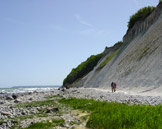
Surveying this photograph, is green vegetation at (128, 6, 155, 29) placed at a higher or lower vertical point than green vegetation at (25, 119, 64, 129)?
higher

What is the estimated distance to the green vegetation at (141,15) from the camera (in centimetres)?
5940

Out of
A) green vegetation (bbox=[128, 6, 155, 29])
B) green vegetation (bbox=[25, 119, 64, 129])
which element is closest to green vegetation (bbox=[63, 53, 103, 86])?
green vegetation (bbox=[128, 6, 155, 29])

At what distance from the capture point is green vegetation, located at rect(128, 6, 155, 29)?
59.4 metres

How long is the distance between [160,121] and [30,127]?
5823mm

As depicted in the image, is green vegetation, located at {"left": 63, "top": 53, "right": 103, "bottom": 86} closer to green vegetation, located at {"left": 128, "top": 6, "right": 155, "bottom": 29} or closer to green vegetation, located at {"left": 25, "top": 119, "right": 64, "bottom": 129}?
green vegetation, located at {"left": 128, "top": 6, "right": 155, "bottom": 29}

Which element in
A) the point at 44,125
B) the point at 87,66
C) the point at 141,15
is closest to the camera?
the point at 44,125

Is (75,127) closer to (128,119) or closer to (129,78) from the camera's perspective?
(128,119)

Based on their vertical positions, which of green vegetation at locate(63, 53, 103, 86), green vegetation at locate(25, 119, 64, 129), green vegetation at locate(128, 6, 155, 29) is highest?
green vegetation at locate(128, 6, 155, 29)

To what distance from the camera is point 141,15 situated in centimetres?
6291

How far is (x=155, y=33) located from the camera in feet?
139

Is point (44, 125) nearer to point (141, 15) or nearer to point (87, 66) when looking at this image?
point (141, 15)

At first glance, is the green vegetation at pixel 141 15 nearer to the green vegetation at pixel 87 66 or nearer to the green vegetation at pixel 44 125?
the green vegetation at pixel 87 66

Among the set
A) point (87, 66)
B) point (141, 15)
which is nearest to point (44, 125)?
point (141, 15)

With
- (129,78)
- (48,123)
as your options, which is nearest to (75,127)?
(48,123)
